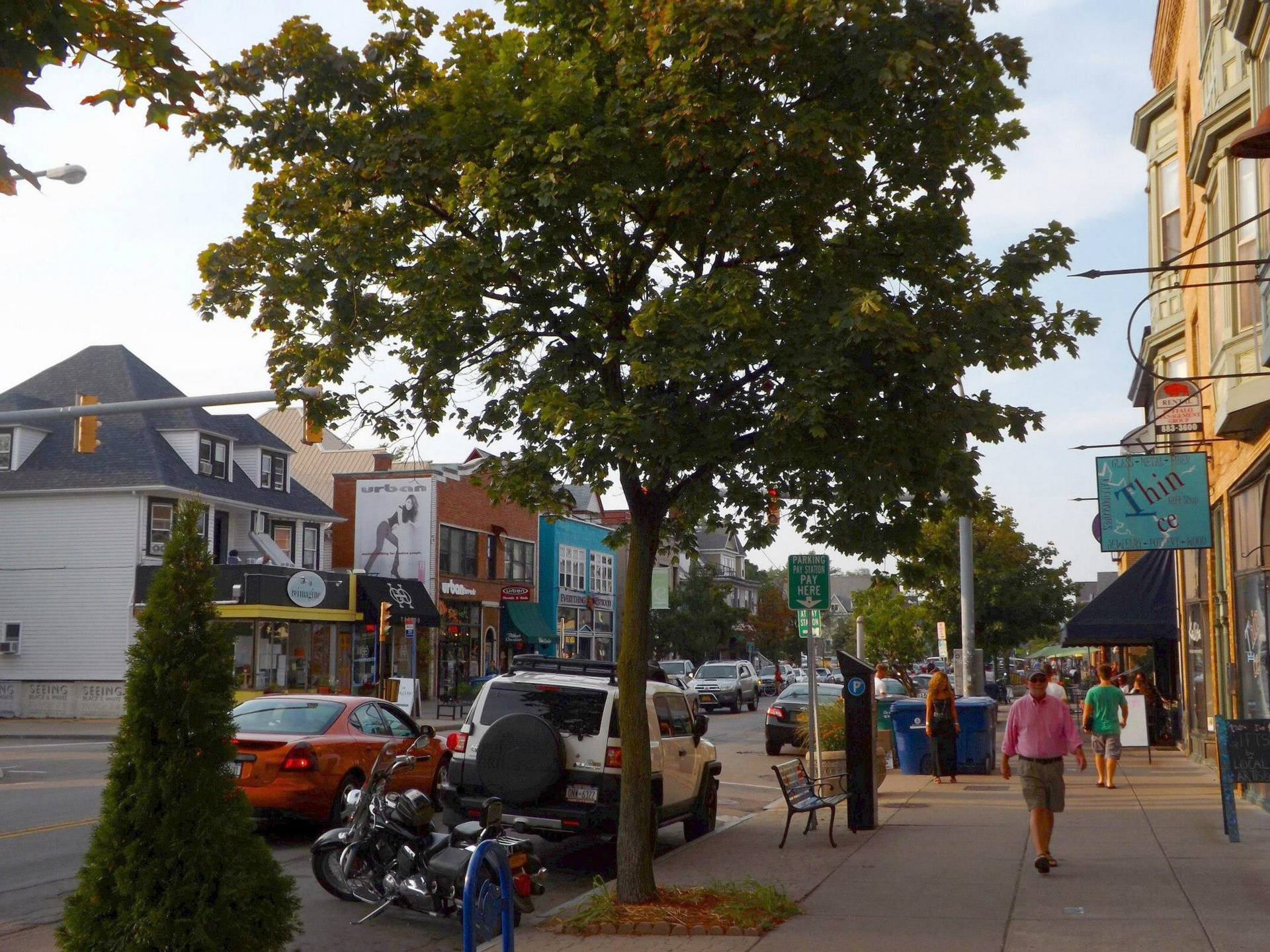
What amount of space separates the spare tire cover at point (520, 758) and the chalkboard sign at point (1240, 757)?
20.1ft

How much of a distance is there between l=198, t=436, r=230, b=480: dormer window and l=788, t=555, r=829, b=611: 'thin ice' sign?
96.4ft

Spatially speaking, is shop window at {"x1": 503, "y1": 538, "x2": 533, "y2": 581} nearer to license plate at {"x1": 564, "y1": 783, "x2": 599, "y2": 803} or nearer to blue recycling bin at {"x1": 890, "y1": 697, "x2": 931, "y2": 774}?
blue recycling bin at {"x1": 890, "y1": 697, "x2": 931, "y2": 774}

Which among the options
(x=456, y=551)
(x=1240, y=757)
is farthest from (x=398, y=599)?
(x=1240, y=757)

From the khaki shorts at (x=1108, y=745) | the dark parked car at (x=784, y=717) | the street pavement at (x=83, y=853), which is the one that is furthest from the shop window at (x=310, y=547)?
the khaki shorts at (x=1108, y=745)

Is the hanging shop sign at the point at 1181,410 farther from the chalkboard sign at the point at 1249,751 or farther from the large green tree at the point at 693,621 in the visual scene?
the large green tree at the point at 693,621

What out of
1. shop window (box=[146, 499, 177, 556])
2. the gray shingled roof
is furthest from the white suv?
the gray shingled roof

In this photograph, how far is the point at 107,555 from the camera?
38.9 m

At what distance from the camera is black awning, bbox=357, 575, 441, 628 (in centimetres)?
4419

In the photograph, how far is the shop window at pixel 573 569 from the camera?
2459 inches

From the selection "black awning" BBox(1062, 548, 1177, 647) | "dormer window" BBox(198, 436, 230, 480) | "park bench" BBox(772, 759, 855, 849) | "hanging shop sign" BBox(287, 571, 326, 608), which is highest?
"dormer window" BBox(198, 436, 230, 480)

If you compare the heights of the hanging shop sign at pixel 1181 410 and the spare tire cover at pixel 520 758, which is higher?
the hanging shop sign at pixel 1181 410

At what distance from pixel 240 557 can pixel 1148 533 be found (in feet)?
107

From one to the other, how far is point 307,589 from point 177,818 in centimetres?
3626

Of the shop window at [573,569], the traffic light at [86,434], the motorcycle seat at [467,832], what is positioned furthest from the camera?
the shop window at [573,569]
